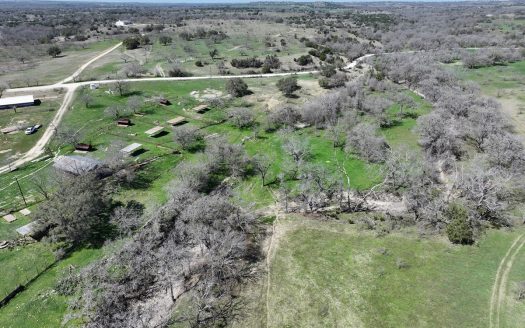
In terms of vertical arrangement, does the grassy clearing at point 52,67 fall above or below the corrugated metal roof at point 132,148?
above

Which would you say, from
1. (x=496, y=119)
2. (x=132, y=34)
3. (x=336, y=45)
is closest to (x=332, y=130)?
(x=496, y=119)

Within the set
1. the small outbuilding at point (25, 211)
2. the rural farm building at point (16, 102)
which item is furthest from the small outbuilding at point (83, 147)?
the rural farm building at point (16, 102)

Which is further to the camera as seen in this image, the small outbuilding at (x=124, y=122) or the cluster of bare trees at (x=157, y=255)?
the small outbuilding at (x=124, y=122)

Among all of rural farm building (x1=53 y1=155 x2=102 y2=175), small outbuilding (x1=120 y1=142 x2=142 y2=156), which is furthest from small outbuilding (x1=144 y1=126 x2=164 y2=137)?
rural farm building (x1=53 y1=155 x2=102 y2=175)

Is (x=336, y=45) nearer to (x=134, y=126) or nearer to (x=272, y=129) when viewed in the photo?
(x=272, y=129)

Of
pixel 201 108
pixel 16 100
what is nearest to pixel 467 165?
pixel 201 108

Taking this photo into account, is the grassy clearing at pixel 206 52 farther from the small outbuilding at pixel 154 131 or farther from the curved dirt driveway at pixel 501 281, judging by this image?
the curved dirt driveway at pixel 501 281

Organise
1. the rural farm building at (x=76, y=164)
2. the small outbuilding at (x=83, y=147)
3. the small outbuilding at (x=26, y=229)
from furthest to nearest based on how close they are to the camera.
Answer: the small outbuilding at (x=83, y=147)
the rural farm building at (x=76, y=164)
the small outbuilding at (x=26, y=229)

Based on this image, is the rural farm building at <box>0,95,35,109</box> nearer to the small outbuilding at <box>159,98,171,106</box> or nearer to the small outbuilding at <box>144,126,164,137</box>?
the small outbuilding at <box>159,98,171,106</box>
